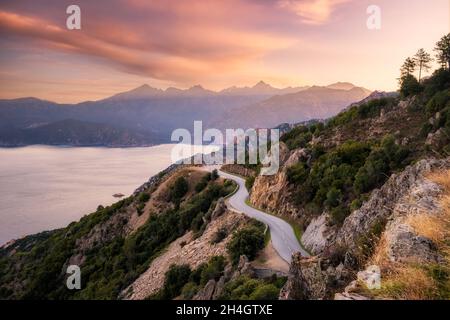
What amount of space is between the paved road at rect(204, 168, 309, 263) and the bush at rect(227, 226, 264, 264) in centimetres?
109

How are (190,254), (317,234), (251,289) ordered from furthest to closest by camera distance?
(190,254) < (317,234) < (251,289)

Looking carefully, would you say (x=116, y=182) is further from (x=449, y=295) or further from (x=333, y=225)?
(x=449, y=295)

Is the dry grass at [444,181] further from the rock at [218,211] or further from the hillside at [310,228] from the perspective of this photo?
the rock at [218,211]

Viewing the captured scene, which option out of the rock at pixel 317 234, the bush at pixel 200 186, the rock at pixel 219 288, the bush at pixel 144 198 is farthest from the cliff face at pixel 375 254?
the bush at pixel 144 198

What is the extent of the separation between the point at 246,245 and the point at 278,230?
447 cm

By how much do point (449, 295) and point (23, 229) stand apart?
455 ft

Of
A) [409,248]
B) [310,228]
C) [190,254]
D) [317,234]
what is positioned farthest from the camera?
[190,254]

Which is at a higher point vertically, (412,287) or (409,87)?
(409,87)

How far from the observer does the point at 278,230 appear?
27.1 meters

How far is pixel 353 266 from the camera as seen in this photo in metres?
9.05

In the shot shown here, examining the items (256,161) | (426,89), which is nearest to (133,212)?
(256,161)

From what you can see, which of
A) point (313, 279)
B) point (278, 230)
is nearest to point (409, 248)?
point (313, 279)

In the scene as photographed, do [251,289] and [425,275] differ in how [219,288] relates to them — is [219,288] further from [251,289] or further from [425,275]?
[425,275]
